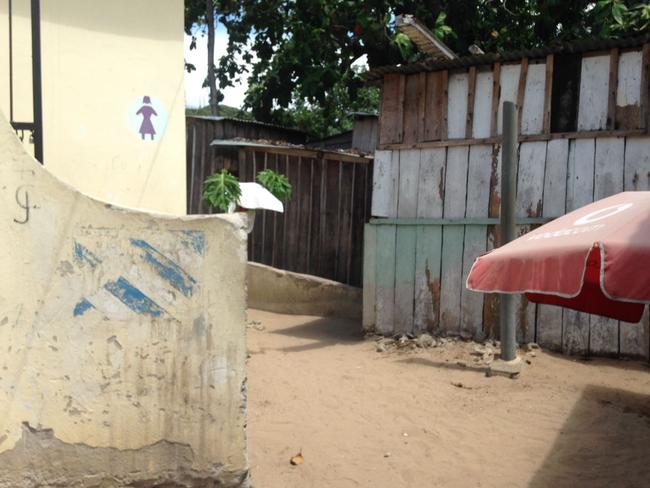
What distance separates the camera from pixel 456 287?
738cm

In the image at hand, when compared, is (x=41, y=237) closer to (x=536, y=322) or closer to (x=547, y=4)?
(x=536, y=322)

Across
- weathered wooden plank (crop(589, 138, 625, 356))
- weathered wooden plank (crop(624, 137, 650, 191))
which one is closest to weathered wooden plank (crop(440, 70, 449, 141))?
weathered wooden plank (crop(589, 138, 625, 356))

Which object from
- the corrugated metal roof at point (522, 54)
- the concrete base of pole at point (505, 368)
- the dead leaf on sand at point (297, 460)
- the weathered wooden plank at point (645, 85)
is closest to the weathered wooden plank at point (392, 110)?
the corrugated metal roof at point (522, 54)

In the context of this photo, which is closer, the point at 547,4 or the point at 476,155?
the point at 476,155

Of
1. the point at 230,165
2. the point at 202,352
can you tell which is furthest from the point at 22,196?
the point at 230,165

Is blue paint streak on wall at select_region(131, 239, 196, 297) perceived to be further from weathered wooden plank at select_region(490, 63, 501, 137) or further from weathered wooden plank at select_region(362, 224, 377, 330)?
weathered wooden plank at select_region(490, 63, 501, 137)

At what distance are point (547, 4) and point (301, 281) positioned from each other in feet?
19.5

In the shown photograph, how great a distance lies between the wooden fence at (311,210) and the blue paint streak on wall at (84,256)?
6.78m

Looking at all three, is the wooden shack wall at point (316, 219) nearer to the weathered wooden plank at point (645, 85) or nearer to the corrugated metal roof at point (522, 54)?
the corrugated metal roof at point (522, 54)

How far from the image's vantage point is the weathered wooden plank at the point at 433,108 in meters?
7.60

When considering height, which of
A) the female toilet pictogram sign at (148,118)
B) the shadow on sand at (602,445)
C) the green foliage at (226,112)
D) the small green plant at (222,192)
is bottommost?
the shadow on sand at (602,445)

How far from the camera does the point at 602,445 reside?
4598mm

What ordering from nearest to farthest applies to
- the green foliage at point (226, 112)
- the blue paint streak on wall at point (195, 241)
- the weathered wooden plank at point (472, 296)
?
the blue paint streak on wall at point (195, 241) → the weathered wooden plank at point (472, 296) → the green foliage at point (226, 112)

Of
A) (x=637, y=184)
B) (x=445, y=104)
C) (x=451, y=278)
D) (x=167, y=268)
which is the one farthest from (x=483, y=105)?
(x=167, y=268)
